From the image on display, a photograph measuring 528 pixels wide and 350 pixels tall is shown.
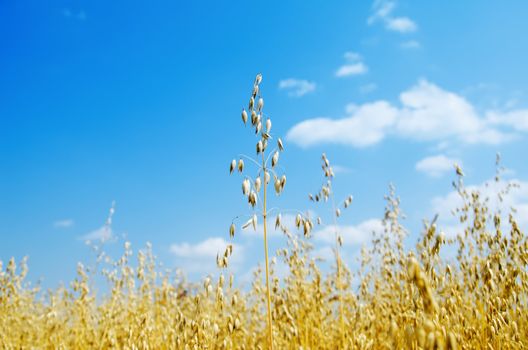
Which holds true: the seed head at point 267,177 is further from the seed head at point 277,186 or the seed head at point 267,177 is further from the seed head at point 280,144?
the seed head at point 280,144

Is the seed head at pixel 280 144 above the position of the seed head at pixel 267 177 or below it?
above

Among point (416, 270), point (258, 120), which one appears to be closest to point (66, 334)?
point (258, 120)

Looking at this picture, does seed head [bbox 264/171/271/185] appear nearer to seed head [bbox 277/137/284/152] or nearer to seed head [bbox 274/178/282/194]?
seed head [bbox 274/178/282/194]

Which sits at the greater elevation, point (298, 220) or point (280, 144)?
point (280, 144)

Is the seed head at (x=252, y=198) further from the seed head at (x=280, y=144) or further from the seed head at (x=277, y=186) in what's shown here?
the seed head at (x=280, y=144)

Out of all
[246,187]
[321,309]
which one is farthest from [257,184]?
[321,309]

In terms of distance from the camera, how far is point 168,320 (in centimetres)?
575

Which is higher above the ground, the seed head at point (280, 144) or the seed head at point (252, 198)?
the seed head at point (280, 144)

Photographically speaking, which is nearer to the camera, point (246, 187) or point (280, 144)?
point (246, 187)

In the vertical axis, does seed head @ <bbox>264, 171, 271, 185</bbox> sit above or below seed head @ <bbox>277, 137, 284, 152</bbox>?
below

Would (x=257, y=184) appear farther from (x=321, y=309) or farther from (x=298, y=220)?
(x=321, y=309)

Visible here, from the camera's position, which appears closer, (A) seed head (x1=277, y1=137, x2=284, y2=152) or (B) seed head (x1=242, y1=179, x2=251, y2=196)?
(B) seed head (x1=242, y1=179, x2=251, y2=196)

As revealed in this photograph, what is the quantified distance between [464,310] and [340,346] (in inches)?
47.4

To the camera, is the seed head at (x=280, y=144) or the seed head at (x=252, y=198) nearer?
the seed head at (x=252, y=198)
